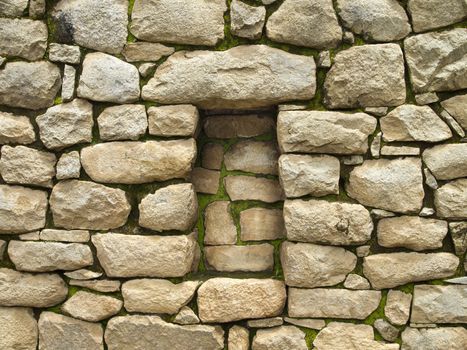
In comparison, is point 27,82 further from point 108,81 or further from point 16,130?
point 108,81

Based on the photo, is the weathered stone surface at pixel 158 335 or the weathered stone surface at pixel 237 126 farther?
the weathered stone surface at pixel 237 126

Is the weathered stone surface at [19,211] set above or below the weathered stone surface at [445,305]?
above

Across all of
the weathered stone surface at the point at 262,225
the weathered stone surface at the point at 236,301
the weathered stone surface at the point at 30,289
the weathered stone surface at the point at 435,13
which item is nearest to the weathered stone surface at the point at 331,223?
the weathered stone surface at the point at 262,225

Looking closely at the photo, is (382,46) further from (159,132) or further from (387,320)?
(387,320)

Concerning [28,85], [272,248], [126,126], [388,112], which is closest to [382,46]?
[388,112]

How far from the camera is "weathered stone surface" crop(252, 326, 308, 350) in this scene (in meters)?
2.34

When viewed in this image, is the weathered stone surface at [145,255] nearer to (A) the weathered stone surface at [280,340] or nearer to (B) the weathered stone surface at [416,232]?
(A) the weathered stone surface at [280,340]

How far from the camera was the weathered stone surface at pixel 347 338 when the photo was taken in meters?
2.34

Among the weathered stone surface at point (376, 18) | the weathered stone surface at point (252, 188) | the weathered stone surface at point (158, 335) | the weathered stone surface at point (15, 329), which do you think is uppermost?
the weathered stone surface at point (376, 18)

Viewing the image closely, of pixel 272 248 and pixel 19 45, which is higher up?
pixel 19 45

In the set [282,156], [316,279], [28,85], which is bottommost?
[316,279]

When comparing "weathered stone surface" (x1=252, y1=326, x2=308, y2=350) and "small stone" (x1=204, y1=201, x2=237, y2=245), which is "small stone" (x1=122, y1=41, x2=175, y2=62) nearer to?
"small stone" (x1=204, y1=201, x2=237, y2=245)

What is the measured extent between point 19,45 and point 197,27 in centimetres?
95

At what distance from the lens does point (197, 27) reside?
7.82 feet
